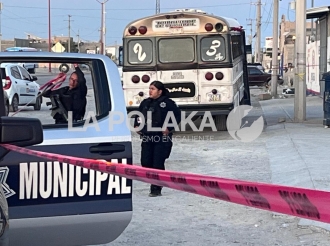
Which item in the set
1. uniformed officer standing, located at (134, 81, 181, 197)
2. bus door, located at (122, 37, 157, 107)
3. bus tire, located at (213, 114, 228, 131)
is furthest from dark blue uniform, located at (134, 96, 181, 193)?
bus tire, located at (213, 114, 228, 131)

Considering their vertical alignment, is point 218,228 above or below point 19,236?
below

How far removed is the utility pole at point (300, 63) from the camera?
52.9 feet

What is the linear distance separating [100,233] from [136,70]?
10.5 meters

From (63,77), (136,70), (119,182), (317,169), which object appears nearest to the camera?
(119,182)

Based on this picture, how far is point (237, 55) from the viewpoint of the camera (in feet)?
53.9

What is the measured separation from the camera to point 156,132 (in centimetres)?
822

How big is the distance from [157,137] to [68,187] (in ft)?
13.3

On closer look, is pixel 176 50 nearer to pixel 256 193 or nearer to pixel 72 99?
pixel 72 99

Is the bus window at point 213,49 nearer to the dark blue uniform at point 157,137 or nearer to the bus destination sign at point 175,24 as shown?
the bus destination sign at point 175,24

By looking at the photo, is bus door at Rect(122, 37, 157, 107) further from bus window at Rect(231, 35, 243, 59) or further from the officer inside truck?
the officer inside truck

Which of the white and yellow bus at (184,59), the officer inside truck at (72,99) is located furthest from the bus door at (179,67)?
the officer inside truck at (72,99)

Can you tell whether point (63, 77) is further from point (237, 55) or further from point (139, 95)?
point (237, 55)

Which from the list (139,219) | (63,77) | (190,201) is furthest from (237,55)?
(63,77)

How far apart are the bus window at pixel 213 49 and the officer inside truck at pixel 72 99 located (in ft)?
30.6
